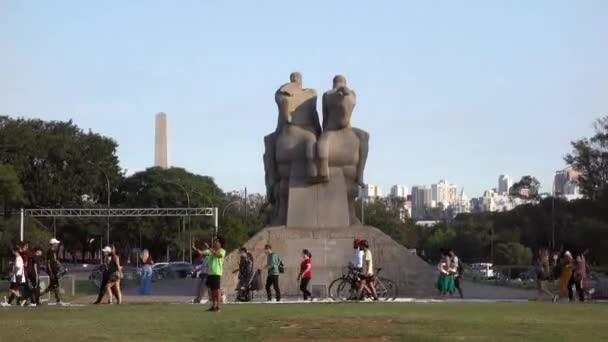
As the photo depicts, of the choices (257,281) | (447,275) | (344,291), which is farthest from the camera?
(447,275)

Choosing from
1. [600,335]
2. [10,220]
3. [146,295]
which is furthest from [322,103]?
[10,220]

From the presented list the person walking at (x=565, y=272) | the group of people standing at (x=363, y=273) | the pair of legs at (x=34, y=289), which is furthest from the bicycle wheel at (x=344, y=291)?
the pair of legs at (x=34, y=289)

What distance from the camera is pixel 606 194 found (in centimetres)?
7788

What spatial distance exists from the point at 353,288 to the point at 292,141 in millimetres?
7557

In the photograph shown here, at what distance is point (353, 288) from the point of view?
2997 cm

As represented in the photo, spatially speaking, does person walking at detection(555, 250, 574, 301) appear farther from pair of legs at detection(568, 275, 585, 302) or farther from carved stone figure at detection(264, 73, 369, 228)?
carved stone figure at detection(264, 73, 369, 228)

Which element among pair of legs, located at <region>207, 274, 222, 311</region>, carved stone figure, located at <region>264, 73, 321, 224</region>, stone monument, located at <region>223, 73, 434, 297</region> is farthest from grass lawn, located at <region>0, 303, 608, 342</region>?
carved stone figure, located at <region>264, 73, 321, 224</region>

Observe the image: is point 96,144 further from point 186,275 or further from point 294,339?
point 294,339

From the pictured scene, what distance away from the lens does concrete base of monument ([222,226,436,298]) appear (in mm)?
34688

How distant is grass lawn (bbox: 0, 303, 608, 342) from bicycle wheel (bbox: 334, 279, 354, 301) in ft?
15.4

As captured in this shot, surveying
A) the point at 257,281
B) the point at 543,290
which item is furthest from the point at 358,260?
the point at 543,290

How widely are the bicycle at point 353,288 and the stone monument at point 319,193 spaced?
1746mm

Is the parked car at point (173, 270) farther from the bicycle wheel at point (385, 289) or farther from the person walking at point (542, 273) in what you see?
the person walking at point (542, 273)

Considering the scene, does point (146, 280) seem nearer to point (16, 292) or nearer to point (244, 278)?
point (244, 278)
